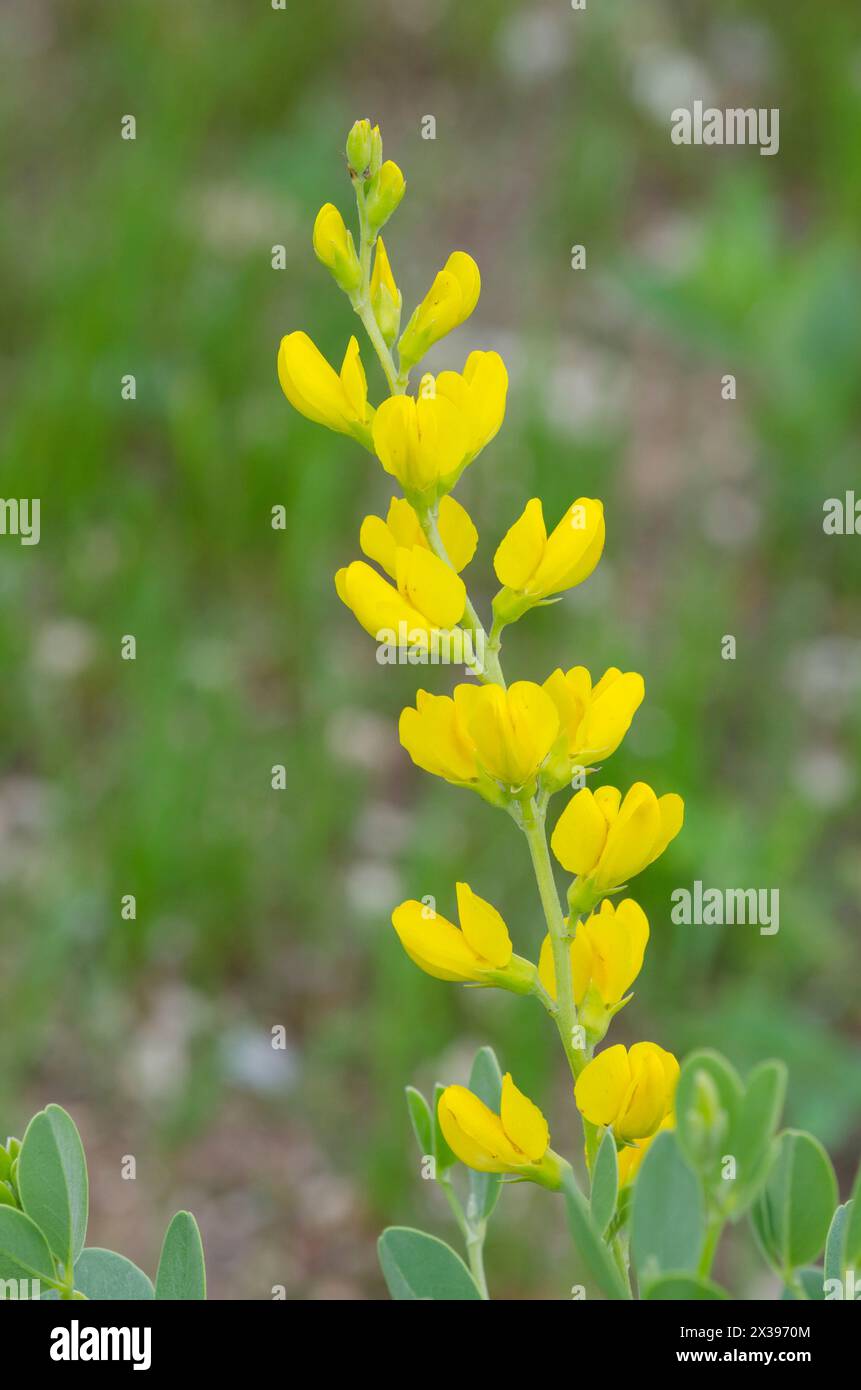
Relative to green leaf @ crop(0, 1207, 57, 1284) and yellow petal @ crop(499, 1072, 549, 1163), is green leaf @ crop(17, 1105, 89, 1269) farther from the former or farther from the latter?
yellow petal @ crop(499, 1072, 549, 1163)

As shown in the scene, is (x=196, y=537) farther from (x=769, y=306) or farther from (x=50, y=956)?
(x=769, y=306)

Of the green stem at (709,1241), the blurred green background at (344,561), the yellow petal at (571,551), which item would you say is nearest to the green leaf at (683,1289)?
the green stem at (709,1241)

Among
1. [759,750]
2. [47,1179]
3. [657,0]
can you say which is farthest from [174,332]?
[47,1179]

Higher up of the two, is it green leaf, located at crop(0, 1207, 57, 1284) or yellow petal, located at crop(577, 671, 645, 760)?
yellow petal, located at crop(577, 671, 645, 760)

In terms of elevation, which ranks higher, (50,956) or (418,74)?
(418,74)

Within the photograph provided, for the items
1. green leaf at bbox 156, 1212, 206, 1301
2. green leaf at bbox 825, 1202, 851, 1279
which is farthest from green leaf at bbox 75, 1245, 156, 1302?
green leaf at bbox 825, 1202, 851, 1279

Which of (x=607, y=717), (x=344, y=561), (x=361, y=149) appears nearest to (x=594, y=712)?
(x=607, y=717)
